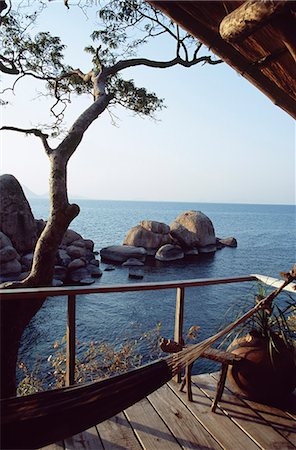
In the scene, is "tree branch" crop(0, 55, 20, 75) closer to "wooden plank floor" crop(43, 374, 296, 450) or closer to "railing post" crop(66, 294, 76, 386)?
"railing post" crop(66, 294, 76, 386)

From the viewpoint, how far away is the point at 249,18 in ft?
3.44

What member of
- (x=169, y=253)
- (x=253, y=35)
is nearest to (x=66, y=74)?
(x=253, y=35)

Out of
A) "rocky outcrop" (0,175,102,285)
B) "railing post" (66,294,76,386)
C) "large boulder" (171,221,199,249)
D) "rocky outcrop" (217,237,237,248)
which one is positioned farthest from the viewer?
"rocky outcrop" (217,237,237,248)

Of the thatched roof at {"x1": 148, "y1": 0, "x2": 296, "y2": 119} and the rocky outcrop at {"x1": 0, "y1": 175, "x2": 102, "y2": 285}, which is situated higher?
the thatched roof at {"x1": 148, "y1": 0, "x2": 296, "y2": 119}

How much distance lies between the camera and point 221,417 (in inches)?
81.6

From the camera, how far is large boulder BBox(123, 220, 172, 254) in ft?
54.1

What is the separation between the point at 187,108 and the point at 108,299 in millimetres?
6651

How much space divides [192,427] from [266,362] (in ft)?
1.98

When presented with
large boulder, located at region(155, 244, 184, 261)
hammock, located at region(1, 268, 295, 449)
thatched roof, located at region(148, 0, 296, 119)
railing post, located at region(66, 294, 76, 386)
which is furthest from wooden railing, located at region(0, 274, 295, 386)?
large boulder, located at region(155, 244, 184, 261)

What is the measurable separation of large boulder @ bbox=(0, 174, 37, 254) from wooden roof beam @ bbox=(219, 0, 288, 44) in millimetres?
13002

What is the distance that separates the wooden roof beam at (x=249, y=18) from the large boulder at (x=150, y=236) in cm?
1529

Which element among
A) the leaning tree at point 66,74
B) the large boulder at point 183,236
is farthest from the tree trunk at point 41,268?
the large boulder at point 183,236

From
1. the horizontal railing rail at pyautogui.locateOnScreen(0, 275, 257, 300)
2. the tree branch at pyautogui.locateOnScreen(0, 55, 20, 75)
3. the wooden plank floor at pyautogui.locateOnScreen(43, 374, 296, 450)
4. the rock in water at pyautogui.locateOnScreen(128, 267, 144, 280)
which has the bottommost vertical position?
the rock in water at pyautogui.locateOnScreen(128, 267, 144, 280)

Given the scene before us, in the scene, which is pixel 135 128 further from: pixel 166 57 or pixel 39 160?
pixel 39 160
